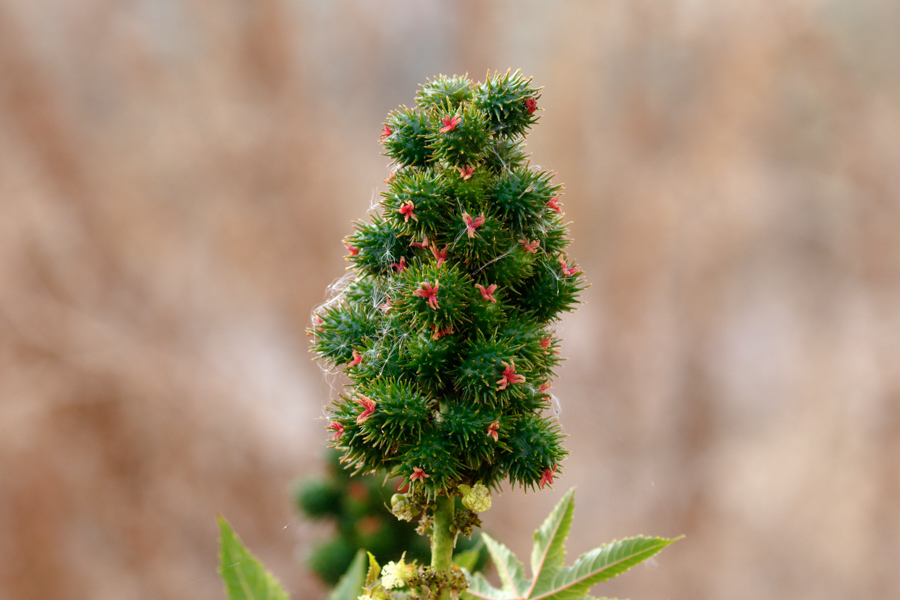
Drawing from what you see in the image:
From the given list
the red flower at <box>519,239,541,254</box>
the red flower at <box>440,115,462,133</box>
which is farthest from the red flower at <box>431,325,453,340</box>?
the red flower at <box>440,115,462,133</box>

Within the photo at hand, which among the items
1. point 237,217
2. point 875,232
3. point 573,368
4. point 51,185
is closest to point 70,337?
point 51,185

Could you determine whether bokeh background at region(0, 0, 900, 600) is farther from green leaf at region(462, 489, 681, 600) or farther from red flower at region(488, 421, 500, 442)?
red flower at region(488, 421, 500, 442)

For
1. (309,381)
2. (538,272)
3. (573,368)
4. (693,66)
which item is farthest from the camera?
(309,381)

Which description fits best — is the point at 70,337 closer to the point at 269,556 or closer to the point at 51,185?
the point at 51,185

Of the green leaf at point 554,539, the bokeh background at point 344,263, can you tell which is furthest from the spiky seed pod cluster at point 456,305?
the bokeh background at point 344,263

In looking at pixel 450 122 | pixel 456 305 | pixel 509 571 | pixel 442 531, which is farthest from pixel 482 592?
pixel 450 122

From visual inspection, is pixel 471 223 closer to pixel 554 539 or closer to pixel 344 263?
pixel 554 539
